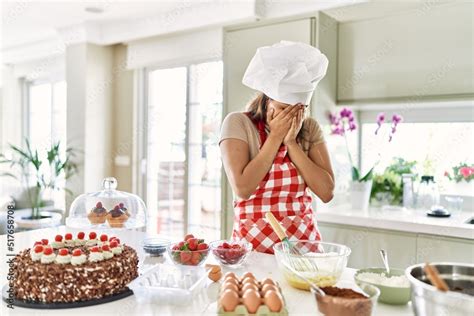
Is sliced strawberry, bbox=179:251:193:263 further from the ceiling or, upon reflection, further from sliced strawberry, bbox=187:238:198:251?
the ceiling

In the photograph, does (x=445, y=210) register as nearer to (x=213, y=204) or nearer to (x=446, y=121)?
(x=446, y=121)

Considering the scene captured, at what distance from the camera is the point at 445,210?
2.49 metres

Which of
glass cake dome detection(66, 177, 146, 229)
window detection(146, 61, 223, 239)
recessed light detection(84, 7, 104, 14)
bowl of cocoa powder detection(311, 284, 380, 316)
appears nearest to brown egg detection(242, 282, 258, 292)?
bowl of cocoa powder detection(311, 284, 380, 316)

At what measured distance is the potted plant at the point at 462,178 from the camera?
8.91 ft

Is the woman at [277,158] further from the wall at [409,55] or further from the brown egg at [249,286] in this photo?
the wall at [409,55]

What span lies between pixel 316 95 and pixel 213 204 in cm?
153

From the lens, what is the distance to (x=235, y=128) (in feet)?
5.23

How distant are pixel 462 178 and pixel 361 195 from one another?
25.4 inches

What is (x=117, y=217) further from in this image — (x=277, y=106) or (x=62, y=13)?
(x=62, y=13)

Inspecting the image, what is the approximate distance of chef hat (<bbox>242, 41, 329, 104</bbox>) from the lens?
1.54 metres

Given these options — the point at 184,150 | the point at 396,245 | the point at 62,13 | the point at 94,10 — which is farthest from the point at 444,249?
the point at 62,13

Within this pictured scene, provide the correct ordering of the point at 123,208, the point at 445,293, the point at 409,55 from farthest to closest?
the point at 409,55 < the point at 123,208 < the point at 445,293

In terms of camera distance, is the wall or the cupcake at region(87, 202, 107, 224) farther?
the wall

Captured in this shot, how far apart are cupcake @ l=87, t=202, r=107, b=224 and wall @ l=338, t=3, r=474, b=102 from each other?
1831 mm
